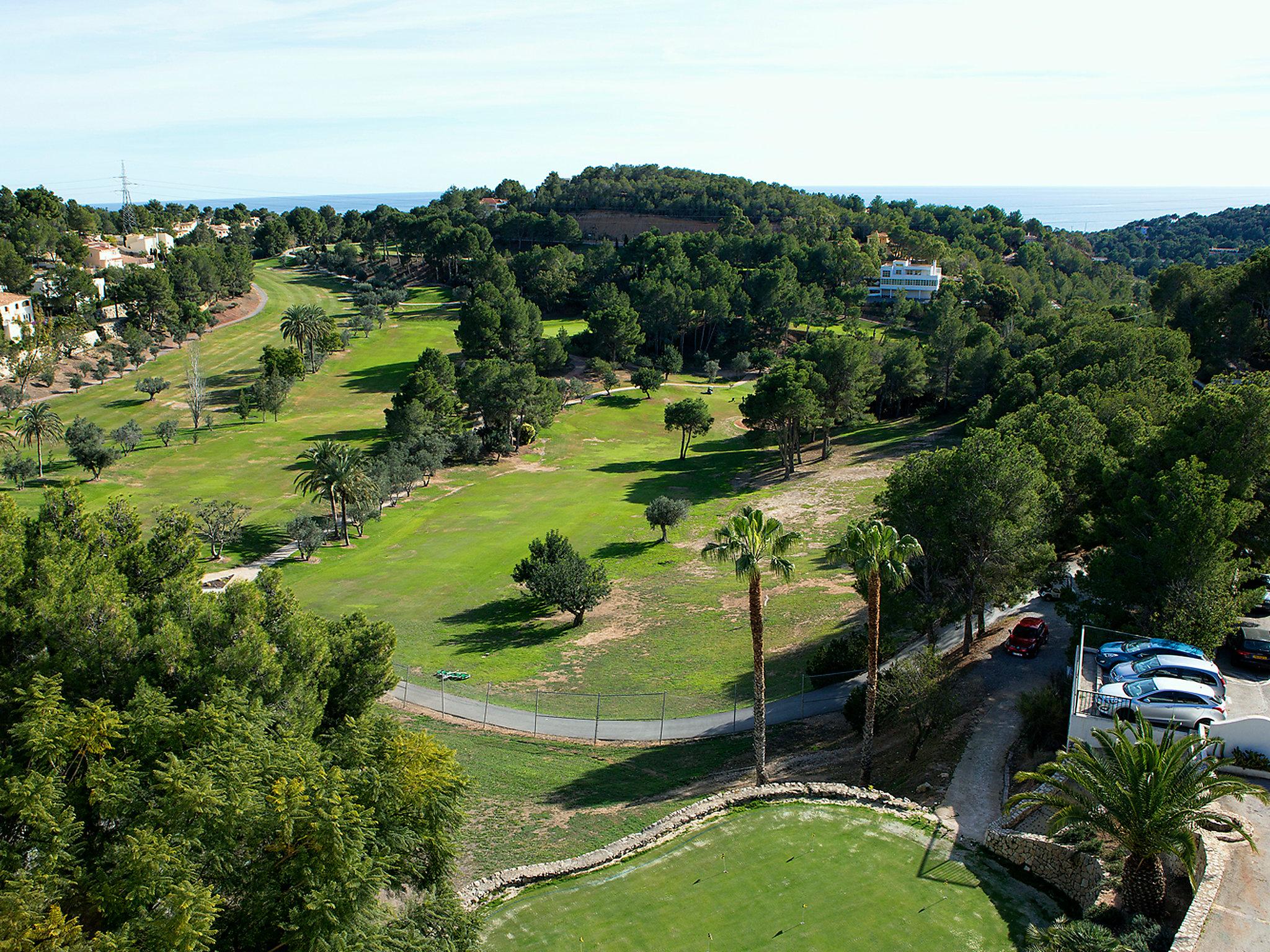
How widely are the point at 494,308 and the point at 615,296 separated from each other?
18.0 meters

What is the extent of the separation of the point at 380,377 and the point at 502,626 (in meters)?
68.5

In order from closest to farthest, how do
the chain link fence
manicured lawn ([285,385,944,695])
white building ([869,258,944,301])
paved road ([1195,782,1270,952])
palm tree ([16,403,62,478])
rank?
paved road ([1195,782,1270,952])
the chain link fence
manicured lawn ([285,385,944,695])
palm tree ([16,403,62,478])
white building ([869,258,944,301])

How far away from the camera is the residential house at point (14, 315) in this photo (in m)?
103

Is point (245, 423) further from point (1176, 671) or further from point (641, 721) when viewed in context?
point (1176, 671)

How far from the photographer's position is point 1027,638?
34.5 metres

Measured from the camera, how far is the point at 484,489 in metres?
75.9

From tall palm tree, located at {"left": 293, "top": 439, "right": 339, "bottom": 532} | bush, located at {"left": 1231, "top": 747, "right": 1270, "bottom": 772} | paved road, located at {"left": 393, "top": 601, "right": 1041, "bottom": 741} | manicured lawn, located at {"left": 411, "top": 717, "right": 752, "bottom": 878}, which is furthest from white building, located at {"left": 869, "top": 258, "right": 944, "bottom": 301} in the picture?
bush, located at {"left": 1231, "top": 747, "right": 1270, "bottom": 772}

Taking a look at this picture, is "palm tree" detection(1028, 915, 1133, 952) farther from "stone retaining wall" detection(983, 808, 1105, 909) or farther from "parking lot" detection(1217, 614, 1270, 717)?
"parking lot" detection(1217, 614, 1270, 717)

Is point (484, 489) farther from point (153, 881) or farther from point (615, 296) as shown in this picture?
point (153, 881)

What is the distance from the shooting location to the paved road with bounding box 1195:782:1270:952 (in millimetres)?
17234

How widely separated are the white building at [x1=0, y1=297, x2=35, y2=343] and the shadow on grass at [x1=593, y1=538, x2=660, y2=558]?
269ft

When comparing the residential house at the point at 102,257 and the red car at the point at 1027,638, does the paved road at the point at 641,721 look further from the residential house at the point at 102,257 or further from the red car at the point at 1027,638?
the residential house at the point at 102,257

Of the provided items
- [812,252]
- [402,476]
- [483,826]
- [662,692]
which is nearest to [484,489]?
[402,476]

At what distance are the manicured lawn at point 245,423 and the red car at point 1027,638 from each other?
47.8 m
